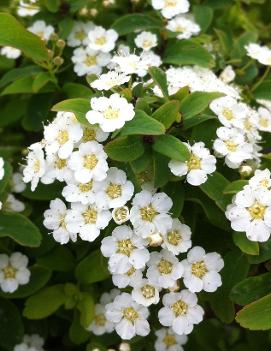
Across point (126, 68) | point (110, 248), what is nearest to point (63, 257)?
point (110, 248)

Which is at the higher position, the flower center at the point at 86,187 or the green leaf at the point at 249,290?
the flower center at the point at 86,187

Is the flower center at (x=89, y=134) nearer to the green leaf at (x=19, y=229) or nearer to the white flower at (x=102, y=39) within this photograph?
the green leaf at (x=19, y=229)

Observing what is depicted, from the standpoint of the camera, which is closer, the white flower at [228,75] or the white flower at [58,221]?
the white flower at [58,221]

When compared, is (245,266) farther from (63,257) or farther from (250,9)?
(250,9)

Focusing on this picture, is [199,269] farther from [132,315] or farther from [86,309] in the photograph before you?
[86,309]

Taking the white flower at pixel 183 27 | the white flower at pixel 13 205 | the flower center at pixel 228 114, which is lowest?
the white flower at pixel 13 205

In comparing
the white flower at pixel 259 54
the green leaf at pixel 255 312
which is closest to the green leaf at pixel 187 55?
the white flower at pixel 259 54

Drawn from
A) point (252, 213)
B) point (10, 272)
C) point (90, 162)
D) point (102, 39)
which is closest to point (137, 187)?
point (90, 162)
